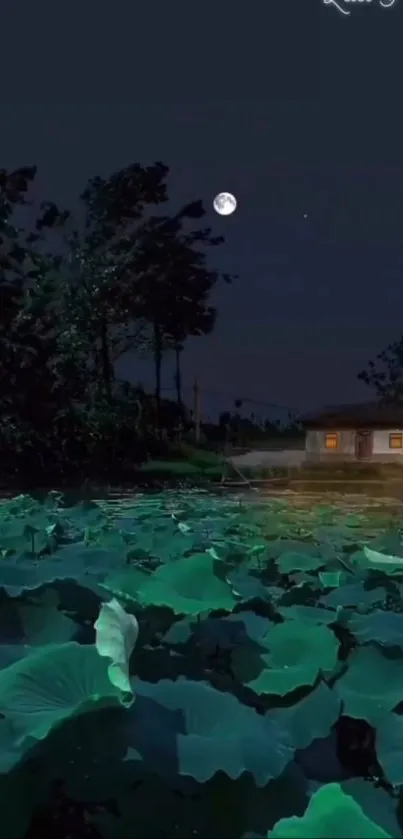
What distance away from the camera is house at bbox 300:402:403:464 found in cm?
512

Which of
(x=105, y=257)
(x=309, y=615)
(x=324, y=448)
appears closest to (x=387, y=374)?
(x=324, y=448)

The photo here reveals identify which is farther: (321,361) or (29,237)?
(321,361)

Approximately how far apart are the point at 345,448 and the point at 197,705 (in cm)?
567

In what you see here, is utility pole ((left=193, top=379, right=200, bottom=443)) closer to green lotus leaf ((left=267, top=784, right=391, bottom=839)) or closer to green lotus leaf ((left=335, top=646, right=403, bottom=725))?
green lotus leaf ((left=335, top=646, right=403, bottom=725))

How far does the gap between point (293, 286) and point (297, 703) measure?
6.55 metres

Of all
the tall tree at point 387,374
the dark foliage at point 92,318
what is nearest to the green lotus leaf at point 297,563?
the dark foliage at point 92,318

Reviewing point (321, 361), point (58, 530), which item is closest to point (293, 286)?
point (321, 361)

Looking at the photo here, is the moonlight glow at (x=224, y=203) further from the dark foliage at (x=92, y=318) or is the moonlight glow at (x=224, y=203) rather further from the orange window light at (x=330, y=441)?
the orange window light at (x=330, y=441)

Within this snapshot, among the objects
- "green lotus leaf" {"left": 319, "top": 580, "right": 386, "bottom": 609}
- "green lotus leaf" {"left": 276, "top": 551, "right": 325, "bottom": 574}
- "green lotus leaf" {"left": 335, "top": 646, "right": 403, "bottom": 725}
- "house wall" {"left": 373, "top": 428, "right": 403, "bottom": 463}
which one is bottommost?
"green lotus leaf" {"left": 335, "top": 646, "right": 403, "bottom": 725}

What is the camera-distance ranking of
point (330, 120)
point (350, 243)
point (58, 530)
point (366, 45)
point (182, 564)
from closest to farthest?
point (182, 564) → point (58, 530) → point (366, 45) → point (330, 120) → point (350, 243)

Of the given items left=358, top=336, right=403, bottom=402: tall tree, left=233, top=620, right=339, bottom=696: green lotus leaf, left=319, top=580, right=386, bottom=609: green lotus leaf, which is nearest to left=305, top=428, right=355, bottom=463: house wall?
left=358, top=336, right=403, bottom=402: tall tree

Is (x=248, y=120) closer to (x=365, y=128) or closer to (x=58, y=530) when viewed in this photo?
(x=365, y=128)

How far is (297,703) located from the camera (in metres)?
0.49

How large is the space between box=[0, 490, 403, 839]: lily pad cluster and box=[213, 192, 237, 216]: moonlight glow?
15.3 feet
